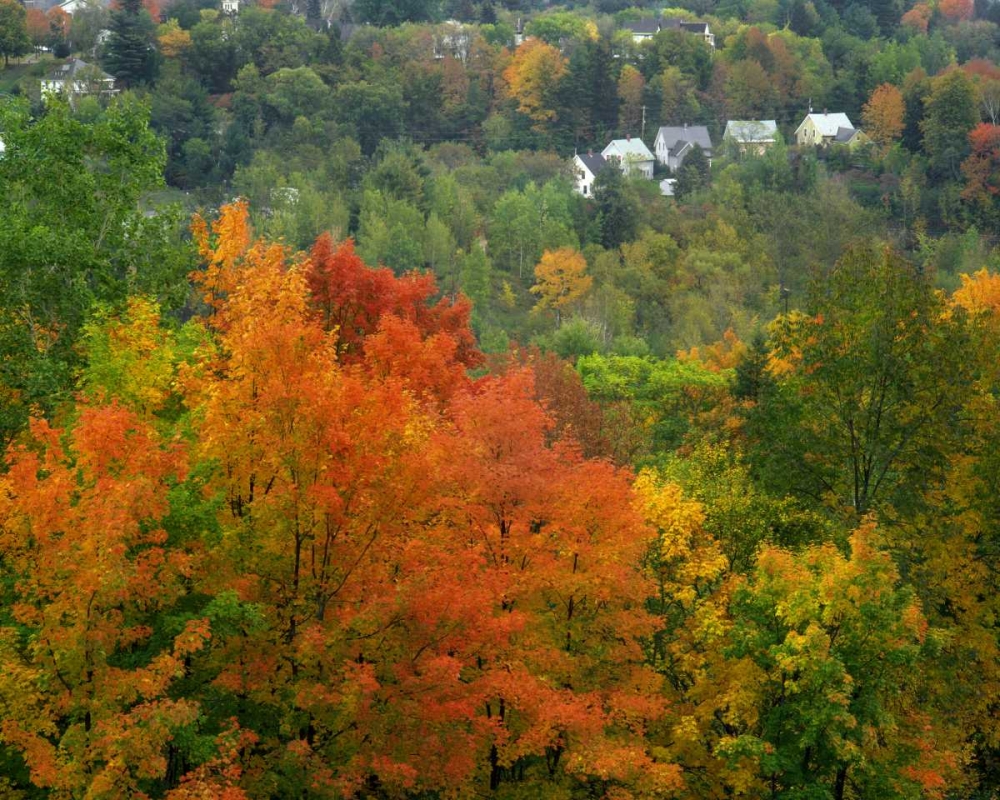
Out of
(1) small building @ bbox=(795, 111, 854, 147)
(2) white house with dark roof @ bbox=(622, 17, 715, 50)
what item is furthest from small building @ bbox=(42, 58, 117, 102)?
(2) white house with dark roof @ bbox=(622, 17, 715, 50)

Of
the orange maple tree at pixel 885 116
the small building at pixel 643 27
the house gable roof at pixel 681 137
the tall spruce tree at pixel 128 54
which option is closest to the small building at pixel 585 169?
the house gable roof at pixel 681 137

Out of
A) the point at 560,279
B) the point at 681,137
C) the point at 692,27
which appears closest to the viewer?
the point at 560,279

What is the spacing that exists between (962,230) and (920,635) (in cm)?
7413

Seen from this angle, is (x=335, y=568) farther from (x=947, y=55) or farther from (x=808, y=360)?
(x=947, y=55)

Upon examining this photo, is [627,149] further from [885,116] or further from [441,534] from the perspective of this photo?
[441,534]

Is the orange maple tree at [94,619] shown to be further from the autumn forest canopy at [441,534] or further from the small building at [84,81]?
the small building at [84,81]

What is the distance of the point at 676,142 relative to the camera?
4471 inches

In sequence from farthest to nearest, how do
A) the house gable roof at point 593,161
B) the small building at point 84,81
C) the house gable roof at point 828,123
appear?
the house gable roof at point 828,123 → the house gable roof at point 593,161 → the small building at point 84,81

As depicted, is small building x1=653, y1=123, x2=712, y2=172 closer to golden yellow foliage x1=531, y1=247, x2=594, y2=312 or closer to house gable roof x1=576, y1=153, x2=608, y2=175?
house gable roof x1=576, y1=153, x2=608, y2=175

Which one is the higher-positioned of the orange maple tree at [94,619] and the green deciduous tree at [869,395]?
the orange maple tree at [94,619]

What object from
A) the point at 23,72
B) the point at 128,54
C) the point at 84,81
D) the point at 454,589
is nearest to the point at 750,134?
the point at 128,54

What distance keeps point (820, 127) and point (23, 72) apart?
71051 mm

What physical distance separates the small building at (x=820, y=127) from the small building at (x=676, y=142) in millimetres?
9292

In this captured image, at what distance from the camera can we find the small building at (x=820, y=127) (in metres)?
116
